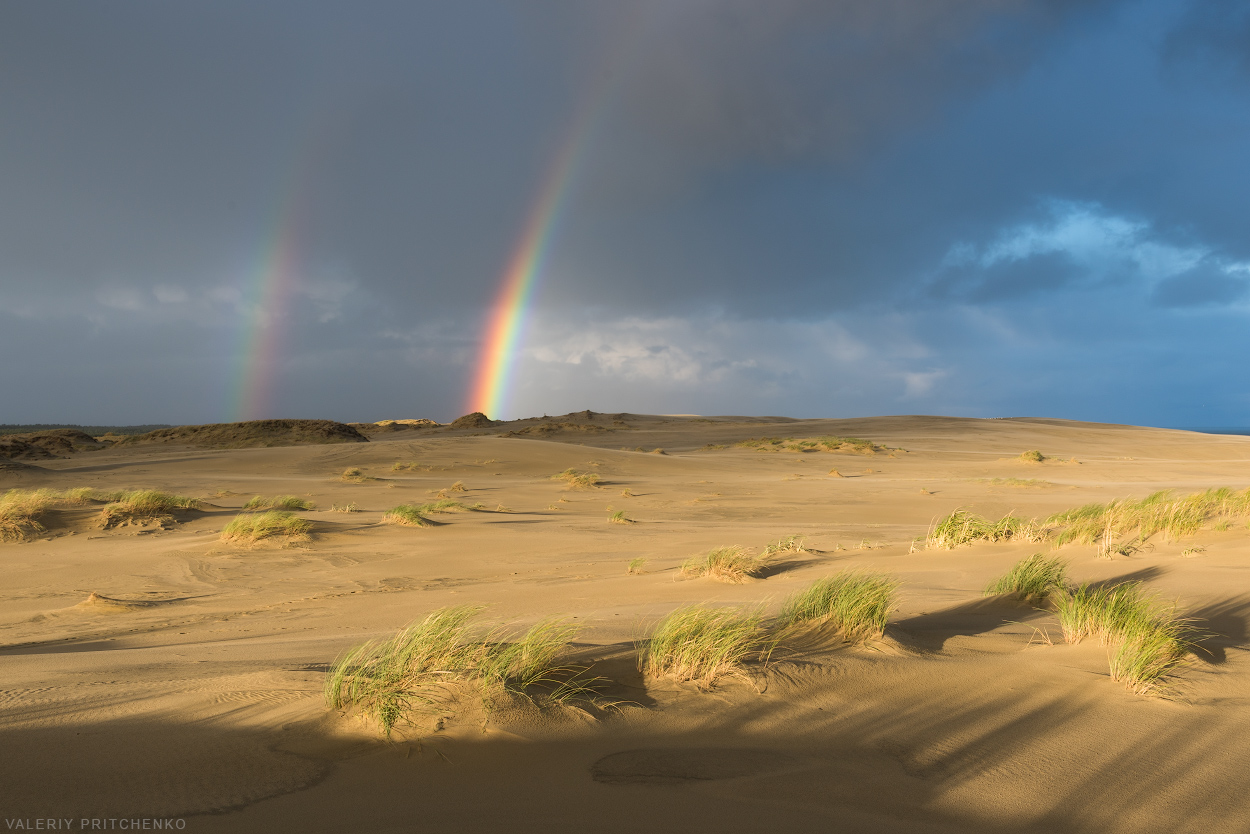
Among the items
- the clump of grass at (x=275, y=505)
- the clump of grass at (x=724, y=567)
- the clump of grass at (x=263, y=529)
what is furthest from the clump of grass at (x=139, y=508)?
the clump of grass at (x=724, y=567)

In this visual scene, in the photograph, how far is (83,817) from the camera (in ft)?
7.11

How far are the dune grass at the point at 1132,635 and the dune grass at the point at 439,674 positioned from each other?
2.86 m

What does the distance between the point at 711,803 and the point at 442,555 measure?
8538 millimetres

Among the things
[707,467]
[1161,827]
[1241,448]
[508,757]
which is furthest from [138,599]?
[1241,448]

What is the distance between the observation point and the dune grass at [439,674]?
300 cm

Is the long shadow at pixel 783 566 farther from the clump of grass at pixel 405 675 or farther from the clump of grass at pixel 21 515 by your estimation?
the clump of grass at pixel 21 515

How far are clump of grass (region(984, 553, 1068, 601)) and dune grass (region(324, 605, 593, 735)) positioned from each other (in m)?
4.79

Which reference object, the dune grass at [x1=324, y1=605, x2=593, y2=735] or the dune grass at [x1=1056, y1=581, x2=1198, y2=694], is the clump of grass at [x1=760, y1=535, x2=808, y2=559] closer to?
the dune grass at [x1=1056, y1=581, x2=1198, y2=694]

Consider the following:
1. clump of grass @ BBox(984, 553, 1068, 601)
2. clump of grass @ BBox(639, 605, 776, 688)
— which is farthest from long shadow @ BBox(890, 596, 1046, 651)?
clump of grass @ BBox(639, 605, 776, 688)

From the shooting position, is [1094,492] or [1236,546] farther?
[1094,492]

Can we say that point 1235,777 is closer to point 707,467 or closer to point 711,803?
point 711,803

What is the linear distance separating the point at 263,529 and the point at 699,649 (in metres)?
9.10

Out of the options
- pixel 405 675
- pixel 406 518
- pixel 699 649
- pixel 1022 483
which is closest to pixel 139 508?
pixel 406 518

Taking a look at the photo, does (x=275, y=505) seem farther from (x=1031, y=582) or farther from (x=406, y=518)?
(x=1031, y=582)
